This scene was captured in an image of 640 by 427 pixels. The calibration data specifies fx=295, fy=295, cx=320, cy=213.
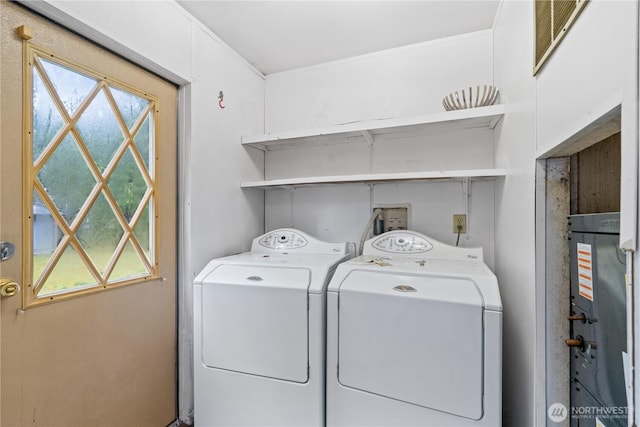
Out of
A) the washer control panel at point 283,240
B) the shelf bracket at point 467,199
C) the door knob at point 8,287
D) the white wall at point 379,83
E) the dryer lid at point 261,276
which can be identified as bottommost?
the dryer lid at point 261,276

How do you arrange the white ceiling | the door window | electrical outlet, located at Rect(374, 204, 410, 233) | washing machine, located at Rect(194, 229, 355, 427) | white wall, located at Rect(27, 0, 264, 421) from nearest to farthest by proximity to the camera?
1. the door window
2. white wall, located at Rect(27, 0, 264, 421)
3. washing machine, located at Rect(194, 229, 355, 427)
4. the white ceiling
5. electrical outlet, located at Rect(374, 204, 410, 233)

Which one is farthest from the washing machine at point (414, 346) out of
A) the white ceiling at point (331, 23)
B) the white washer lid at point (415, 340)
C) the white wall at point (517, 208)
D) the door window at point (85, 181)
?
the white ceiling at point (331, 23)

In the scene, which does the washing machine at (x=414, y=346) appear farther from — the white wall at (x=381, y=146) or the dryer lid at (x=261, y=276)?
the white wall at (x=381, y=146)

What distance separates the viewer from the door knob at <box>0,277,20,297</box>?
3.54 ft

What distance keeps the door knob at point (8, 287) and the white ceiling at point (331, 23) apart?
1.66m

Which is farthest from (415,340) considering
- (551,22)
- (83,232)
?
(83,232)

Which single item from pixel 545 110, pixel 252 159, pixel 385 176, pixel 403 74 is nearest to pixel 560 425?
pixel 545 110

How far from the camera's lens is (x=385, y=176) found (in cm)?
193

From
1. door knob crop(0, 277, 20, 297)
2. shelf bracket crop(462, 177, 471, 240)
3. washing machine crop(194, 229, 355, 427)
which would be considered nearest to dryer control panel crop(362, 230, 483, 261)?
shelf bracket crop(462, 177, 471, 240)

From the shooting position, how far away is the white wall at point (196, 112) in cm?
142

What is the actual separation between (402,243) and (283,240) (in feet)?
2.94

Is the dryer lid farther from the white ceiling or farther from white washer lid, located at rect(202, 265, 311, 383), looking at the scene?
the white ceiling

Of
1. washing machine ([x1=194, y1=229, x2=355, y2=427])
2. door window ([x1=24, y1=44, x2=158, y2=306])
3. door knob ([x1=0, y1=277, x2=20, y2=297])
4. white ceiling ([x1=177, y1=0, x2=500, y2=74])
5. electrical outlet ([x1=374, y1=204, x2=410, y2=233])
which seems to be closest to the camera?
door knob ([x1=0, y1=277, x2=20, y2=297])

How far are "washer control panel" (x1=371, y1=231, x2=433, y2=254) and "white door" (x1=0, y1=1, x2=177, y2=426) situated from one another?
1367 mm
